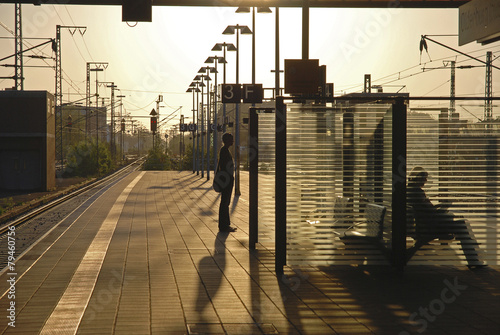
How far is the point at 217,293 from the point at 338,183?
7.93ft

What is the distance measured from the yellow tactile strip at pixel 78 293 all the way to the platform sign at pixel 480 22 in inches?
225

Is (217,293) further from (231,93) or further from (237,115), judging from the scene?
(237,115)

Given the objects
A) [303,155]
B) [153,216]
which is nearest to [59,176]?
[153,216]

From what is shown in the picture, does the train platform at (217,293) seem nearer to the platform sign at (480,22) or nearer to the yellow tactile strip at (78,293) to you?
the yellow tactile strip at (78,293)

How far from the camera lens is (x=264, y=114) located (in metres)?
9.71

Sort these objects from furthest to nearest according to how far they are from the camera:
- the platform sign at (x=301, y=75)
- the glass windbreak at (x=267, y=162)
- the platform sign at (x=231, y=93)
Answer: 1. the platform sign at (x=231, y=93)
2. the platform sign at (x=301, y=75)
3. the glass windbreak at (x=267, y=162)

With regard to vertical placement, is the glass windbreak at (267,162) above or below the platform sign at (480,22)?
below

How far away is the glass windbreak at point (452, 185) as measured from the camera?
867 cm

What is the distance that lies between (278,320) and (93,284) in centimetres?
264

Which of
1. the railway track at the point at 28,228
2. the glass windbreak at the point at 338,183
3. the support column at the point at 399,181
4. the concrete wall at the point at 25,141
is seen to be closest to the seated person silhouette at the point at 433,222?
the support column at the point at 399,181

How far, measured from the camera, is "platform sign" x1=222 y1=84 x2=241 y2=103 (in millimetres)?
21406

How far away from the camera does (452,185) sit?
877cm

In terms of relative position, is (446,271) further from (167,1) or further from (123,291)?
(167,1)

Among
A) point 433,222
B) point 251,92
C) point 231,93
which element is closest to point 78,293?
point 433,222
